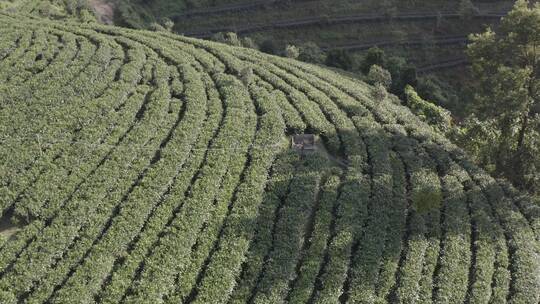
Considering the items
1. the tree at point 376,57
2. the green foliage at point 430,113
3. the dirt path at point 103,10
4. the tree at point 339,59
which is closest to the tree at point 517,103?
the green foliage at point 430,113

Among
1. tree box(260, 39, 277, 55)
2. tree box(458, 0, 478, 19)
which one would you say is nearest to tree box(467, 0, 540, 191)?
tree box(260, 39, 277, 55)

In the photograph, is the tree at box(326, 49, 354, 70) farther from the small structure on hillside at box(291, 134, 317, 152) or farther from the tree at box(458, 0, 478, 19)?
the tree at box(458, 0, 478, 19)

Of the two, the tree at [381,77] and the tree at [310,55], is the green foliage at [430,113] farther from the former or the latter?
the tree at [310,55]

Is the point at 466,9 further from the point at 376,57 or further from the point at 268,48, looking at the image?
the point at 268,48

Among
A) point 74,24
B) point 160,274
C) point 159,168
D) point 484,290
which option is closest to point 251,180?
point 159,168

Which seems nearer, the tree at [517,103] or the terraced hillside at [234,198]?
the terraced hillside at [234,198]
